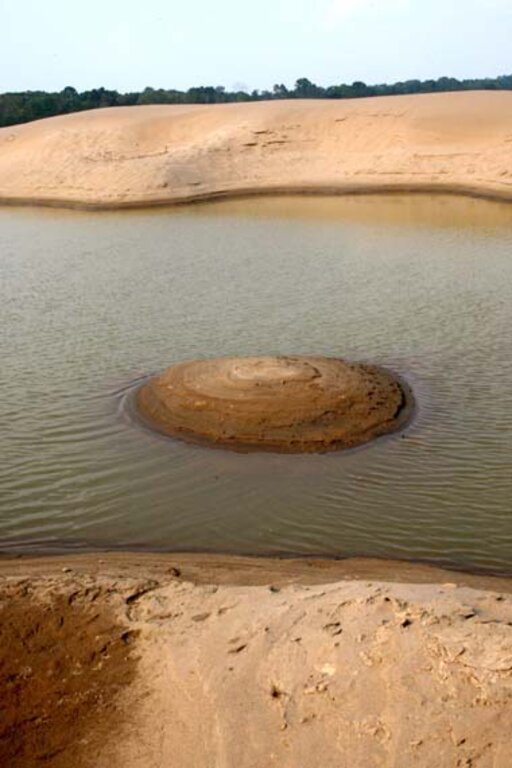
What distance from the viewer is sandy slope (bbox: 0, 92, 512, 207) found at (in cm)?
3191

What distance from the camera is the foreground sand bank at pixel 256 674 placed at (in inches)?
152

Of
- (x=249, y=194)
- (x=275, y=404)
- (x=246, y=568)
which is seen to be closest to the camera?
(x=246, y=568)

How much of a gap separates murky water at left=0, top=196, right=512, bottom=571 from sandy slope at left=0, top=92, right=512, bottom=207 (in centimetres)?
845

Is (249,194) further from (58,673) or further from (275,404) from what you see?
(58,673)

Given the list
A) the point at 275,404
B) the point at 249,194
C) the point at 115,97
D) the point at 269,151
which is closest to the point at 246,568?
the point at 275,404

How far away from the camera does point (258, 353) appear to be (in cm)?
1202

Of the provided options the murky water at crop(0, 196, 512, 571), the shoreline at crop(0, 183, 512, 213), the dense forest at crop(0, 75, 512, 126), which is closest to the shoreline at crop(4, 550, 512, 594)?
the murky water at crop(0, 196, 512, 571)

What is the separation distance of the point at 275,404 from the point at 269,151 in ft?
92.7

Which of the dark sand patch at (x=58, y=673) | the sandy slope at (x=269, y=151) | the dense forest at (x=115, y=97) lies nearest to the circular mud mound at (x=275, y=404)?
the dark sand patch at (x=58, y=673)

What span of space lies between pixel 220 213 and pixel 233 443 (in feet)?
69.7

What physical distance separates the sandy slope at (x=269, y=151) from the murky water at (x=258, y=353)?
845cm

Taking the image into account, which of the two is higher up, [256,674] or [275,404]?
[256,674]

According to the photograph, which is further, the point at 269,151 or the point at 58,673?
the point at 269,151

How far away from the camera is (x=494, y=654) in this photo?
4.16 meters
